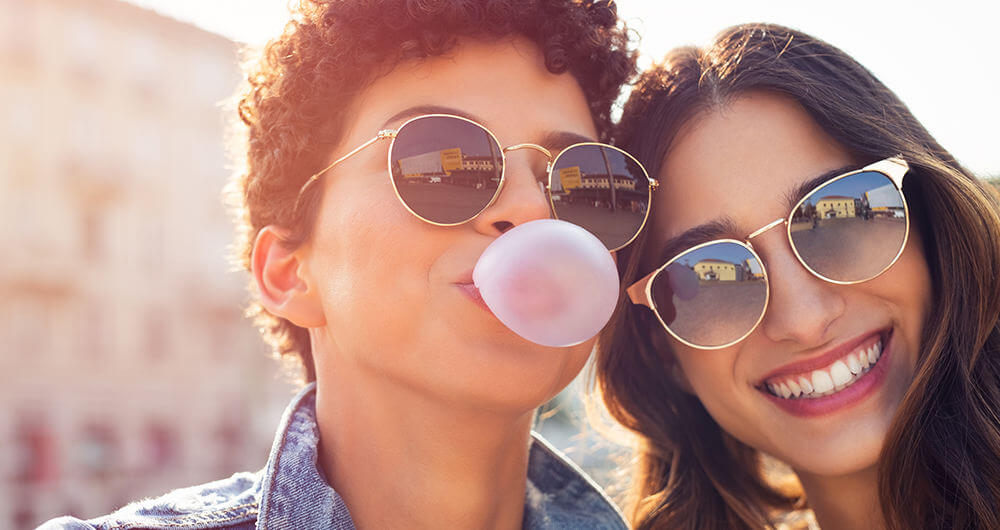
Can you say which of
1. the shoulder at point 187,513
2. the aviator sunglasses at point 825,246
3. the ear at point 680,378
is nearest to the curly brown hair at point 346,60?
the aviator sunglasses at point 825,246

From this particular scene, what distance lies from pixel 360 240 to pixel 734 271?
107cm

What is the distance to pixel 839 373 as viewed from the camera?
99.0 inches

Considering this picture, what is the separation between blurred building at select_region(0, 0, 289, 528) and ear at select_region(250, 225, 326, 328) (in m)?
20.5

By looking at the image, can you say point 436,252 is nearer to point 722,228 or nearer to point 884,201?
point 722,228

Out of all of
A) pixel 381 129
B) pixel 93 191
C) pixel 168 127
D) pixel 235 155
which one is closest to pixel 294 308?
pixel 381 129

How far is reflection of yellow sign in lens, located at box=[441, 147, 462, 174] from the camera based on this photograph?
7.64 ft

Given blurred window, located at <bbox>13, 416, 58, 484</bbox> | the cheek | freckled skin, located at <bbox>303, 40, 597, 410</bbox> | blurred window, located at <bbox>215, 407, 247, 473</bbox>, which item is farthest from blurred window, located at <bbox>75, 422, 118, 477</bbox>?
the cheek

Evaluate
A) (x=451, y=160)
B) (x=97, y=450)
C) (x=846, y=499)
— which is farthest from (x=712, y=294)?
(x=97, y=450)

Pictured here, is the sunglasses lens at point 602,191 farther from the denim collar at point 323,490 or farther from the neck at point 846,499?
the neck at point 846,499

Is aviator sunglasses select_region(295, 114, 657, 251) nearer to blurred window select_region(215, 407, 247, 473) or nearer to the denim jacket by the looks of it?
the denim jacket

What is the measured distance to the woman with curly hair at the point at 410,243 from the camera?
234 cm

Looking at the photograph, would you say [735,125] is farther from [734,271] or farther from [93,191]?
[93,191]

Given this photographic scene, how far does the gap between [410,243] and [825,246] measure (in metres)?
1.17

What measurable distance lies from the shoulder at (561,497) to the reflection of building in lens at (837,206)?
114cm
